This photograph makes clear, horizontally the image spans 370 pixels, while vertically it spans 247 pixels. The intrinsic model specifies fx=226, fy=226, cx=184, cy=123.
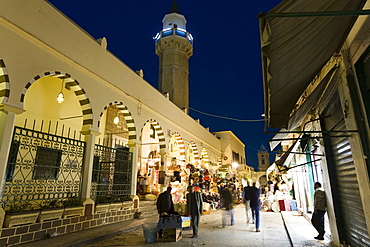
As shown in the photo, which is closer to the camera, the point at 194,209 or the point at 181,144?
the point at 194,209

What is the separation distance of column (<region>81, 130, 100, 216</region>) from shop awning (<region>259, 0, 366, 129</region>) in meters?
5.26

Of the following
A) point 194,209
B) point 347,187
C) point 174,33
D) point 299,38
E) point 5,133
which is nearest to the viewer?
point 299,38

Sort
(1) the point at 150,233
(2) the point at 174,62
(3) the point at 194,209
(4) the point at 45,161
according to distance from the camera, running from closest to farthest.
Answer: (1) the point at 150,233 < (3) the point at 194,209 < (4) the point at 45,161 < (2) the point at 174,62

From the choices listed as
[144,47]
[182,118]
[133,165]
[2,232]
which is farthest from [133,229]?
[144,47]

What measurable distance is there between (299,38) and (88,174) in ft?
20.2

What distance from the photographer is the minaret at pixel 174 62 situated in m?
18.9

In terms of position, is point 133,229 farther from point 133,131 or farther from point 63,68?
point 63,68

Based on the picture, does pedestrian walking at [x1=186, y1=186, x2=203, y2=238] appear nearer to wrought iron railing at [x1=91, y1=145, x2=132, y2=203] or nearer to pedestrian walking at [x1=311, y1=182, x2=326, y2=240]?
pedestrian walking at [x1=311, y1=182, x2=326, y2=240]

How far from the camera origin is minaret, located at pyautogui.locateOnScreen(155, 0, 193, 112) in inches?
742

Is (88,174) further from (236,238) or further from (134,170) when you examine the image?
(236,238)

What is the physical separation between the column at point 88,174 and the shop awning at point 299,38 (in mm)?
5264

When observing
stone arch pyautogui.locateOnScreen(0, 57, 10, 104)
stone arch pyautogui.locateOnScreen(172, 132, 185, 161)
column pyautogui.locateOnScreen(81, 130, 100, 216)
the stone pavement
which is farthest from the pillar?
stone arch pyautogui.locateOnScreen(172, 132, 185, 161)

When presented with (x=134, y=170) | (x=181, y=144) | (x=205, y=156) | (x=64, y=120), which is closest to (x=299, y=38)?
(x=134, y=170)

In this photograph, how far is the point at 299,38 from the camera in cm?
258
